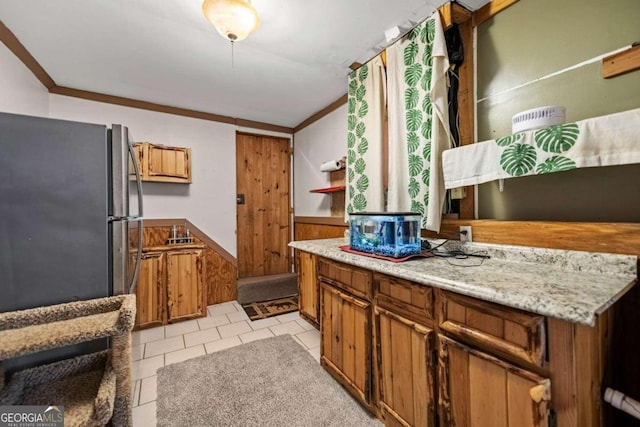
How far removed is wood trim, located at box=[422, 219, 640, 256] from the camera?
1.05 metres

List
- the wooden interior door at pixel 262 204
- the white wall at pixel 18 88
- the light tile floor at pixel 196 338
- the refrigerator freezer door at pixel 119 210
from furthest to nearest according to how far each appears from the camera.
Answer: the wooden interior door at pixel 262 204 < the white wall at pixel 18 88 < the light tile floor at pixel 196 338 < the refrigerator freezer door at pixel 119 210

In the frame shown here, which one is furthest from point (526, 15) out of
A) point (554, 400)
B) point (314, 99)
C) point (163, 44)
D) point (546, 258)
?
point (163, 44)

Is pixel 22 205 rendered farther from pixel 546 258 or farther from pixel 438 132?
pixel 546 258

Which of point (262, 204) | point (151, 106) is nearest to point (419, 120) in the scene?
point (262, 204)

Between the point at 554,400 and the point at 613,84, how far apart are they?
53.0 inches

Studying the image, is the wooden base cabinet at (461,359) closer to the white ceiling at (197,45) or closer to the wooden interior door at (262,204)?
the white ceiling at (197,45)

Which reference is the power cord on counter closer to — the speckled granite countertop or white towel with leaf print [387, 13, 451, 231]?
the speckled granite countertop

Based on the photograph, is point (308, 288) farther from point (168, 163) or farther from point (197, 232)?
point (168, 163)

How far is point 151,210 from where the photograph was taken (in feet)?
10.0

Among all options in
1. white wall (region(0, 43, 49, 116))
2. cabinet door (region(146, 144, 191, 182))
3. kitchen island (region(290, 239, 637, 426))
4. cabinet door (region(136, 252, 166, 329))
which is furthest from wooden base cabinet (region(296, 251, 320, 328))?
white wall (region(0, 43, 49, 116))

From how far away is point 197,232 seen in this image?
3.34 meters

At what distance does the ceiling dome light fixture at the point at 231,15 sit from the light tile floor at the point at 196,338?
2311 millimetres

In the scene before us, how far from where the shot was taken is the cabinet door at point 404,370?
3.69ft

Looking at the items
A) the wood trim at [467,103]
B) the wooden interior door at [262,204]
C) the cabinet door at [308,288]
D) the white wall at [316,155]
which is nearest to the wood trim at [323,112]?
the white wall at [316,155]
